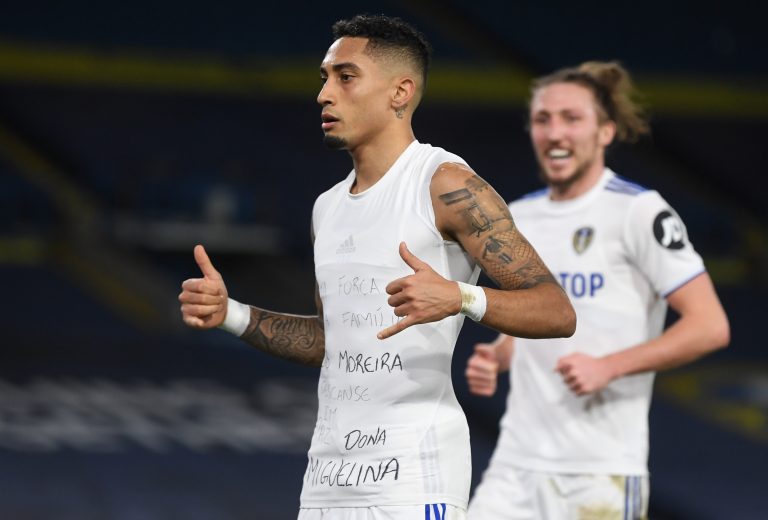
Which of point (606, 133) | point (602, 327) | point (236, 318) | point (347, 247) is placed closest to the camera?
point (347, 247)

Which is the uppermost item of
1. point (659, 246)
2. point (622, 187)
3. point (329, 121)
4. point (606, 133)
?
point (606, 133)

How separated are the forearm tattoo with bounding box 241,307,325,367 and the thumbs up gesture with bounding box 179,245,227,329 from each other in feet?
0.79

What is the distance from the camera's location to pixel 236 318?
11.2ft

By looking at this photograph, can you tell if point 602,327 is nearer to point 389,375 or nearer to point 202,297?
point 389,375

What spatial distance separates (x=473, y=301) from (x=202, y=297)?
798 mm

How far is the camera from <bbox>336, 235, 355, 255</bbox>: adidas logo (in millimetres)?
3146

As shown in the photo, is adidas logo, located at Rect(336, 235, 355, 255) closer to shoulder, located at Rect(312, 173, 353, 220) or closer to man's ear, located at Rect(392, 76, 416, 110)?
shoulder, located at Rect(312, 173, 353, 220)

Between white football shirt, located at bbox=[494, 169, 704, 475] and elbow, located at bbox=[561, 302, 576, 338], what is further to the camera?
white football shirt, located at bbox=[494, 169, 704, 475]

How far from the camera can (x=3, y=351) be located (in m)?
11.3

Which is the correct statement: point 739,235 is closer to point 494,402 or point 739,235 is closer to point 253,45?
point 494,402

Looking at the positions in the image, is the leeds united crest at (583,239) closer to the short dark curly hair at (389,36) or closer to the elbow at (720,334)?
the elbow at (720,334)

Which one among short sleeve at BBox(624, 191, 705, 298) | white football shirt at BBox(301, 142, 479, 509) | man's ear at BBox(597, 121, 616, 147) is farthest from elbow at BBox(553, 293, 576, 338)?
man's ear at BBox(597, 121, 616, 147)

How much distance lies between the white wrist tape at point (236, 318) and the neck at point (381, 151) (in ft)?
1.71

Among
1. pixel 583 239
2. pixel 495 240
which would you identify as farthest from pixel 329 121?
pixel 583 239
